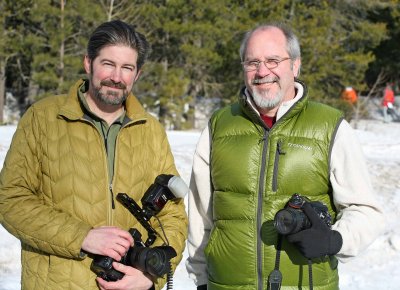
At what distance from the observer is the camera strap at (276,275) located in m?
2.98

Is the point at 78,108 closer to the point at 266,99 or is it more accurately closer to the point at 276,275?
the point at 266,99

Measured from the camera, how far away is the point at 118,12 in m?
22.0

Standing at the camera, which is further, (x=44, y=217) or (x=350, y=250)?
(x=350, y=250)

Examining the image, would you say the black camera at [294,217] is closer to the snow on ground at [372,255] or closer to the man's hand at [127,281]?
the man's hand at [127,281]

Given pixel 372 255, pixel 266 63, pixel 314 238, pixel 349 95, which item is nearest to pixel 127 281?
pixel 314 238

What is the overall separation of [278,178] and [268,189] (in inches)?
2.7

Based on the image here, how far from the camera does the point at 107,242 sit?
2.70 m

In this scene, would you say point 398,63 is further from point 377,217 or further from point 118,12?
point 377,217

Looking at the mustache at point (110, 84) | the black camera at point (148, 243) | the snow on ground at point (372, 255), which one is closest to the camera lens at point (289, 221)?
the black camera at point (148, 243)

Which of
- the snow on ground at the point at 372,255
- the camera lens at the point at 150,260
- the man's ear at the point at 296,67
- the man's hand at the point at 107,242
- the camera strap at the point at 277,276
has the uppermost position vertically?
the man's ear at the point at 296,67

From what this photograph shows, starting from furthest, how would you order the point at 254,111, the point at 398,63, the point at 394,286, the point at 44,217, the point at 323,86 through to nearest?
the point at 398,63, the point at 323,86, the point at 394,286, the point at 254,111, the point at 44,217

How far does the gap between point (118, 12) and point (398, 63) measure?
13.3 m

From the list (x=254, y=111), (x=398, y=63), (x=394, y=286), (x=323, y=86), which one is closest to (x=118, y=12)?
(x=323, y=86)

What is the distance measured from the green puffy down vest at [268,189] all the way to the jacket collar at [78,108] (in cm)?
48
